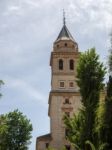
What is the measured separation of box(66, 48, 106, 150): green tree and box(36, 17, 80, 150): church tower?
24880 mm

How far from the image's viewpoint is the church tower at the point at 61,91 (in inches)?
2963

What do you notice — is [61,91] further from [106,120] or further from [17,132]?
[106,120]

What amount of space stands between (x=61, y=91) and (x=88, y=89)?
28798 millimetres

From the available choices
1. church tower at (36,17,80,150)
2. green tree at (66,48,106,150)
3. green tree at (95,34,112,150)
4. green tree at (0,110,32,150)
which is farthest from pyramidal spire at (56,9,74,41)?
green tree at (95,34,112,150)

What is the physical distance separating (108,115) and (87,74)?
197 inches

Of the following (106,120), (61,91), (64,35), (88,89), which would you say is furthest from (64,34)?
(106,120)

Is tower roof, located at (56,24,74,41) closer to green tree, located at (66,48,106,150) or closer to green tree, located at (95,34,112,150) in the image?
green tree, located at (66,48,106,150)

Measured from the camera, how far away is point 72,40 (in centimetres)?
8212

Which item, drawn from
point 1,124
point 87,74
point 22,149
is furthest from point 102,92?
point 22,149

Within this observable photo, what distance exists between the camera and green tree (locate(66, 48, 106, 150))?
46.0 meters

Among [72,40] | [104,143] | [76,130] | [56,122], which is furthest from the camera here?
[72,40]

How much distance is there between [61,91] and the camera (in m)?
77.6

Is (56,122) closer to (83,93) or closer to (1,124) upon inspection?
(83,93)

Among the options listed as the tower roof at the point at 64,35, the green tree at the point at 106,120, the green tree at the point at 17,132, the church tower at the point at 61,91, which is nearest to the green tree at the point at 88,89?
the green tree at the point at 106,120
